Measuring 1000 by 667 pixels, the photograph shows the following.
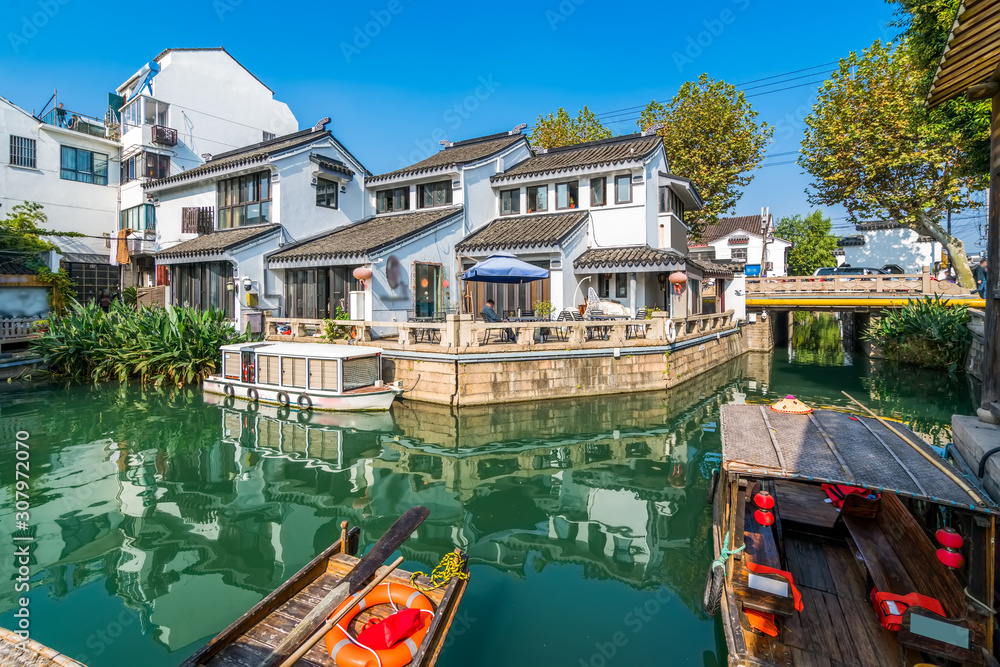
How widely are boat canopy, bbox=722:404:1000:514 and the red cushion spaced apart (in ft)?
10.2

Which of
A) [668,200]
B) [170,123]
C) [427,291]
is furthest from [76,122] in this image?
[668,200]

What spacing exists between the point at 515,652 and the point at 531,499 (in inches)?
152

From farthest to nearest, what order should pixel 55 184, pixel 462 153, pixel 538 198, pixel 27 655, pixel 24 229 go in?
1. pixel 55 184
2. pixel 462 153
3. pixel 24 229
4. pixel 538 198
5. pixel 27 655

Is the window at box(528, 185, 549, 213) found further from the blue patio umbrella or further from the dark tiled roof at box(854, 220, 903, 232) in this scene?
the dark tiled roof at box(854, 220, 903, 232)

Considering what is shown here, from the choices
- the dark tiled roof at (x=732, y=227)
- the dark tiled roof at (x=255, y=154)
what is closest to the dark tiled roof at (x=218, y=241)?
the dark tiled roof at (x=255, y=154)

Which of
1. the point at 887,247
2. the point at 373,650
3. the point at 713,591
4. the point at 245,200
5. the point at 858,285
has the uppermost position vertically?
the point at 887,247

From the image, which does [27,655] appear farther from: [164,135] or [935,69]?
[164,135]

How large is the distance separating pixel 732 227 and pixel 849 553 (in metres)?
51.6

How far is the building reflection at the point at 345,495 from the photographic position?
6246 millimetres

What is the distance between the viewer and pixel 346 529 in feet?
18.3

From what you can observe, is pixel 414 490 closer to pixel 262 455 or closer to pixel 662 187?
pixel 262 455

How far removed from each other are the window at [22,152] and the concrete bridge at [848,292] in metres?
37.3

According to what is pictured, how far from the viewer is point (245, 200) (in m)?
21.8

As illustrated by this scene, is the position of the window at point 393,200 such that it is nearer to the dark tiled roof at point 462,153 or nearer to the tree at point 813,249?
the dark tiled roof at point 462,153
